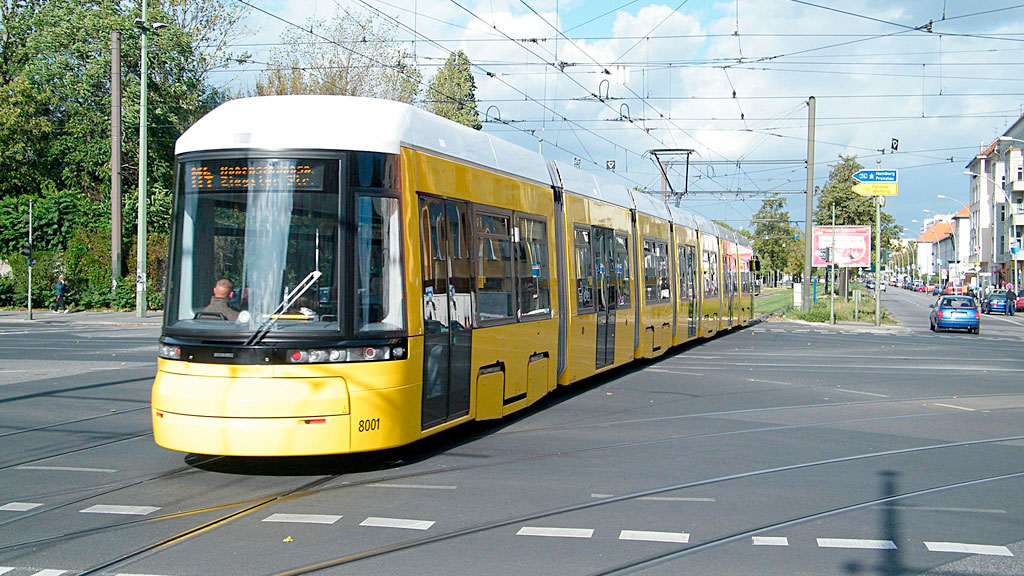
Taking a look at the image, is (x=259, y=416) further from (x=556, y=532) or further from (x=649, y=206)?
(x=649, y=206)

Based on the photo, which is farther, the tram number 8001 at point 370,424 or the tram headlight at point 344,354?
the tram number 8001 at point 370,424

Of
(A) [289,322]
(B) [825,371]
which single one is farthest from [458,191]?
(B) [825,371]

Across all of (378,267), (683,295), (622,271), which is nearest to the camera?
(378,267)

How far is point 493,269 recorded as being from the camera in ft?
33.6

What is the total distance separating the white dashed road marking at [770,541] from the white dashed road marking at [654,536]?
1.49 feet

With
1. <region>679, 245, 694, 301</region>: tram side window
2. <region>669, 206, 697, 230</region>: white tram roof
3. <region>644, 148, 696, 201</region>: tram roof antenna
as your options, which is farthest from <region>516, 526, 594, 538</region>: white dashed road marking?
<region>644, 148, 696, 201</region>: tram roof antenna

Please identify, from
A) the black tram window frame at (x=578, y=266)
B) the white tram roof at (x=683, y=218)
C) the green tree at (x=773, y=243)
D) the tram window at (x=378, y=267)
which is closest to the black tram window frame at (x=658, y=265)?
the white tram roof at (x=683, y=218)

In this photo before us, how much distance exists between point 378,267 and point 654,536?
324 cm

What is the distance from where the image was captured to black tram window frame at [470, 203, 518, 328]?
9711 millimetres

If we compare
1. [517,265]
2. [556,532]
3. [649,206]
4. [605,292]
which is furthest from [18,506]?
[649,206]

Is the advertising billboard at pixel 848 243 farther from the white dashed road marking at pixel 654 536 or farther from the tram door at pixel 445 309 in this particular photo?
the white dashed road marking at pixel 654 536

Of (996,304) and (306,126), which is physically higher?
(306,126)

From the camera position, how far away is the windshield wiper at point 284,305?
7.48 m

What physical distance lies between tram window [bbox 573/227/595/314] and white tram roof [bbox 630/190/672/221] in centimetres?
397
